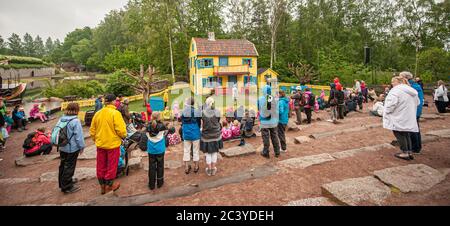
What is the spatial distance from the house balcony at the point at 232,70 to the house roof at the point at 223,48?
157 centimetres

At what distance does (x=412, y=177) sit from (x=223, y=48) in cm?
2409

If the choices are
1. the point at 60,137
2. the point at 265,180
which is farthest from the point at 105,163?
the point at 265,180

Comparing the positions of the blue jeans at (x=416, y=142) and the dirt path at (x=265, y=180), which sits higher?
the blue jeans at (x=416, y=142)

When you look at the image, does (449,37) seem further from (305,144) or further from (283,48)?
(305,144)

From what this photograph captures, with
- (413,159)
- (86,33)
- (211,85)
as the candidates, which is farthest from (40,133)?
(86,33)

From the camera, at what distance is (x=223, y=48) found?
2598 cm

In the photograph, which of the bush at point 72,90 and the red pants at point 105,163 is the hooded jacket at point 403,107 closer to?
the red pants at point 105,163

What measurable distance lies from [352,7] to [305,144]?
35092mm

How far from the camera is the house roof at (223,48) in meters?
25.0

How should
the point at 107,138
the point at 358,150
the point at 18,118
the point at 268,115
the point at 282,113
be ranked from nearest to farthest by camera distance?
the point at 107,138
the point at 268,115
the point at 358,150
the point at 282,113
the point at 18,118

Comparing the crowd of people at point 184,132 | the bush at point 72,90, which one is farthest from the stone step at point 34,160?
the bush at point 72,90

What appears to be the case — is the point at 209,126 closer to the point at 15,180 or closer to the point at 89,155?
the point at 89,155

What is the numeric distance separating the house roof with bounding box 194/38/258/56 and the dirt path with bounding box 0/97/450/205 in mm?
20033
